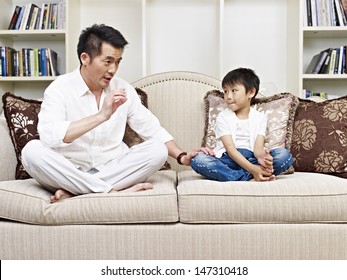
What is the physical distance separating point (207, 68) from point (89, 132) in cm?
165

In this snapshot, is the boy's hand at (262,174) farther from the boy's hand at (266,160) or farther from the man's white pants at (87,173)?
the man's white pants at (87,173)

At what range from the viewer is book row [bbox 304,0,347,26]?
3557mm

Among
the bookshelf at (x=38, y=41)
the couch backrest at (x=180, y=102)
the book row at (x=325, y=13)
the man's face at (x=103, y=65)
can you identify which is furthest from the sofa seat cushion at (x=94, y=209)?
the book row at (x=325, y=13)

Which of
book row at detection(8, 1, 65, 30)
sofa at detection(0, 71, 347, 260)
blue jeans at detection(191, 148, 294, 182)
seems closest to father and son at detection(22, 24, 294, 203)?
blue jeans at detection(191, 148, 294, 182)

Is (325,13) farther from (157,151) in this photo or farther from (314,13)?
(157,151)

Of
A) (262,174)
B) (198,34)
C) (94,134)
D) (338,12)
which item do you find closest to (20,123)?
(94,134)

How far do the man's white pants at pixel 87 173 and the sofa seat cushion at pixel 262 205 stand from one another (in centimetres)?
26

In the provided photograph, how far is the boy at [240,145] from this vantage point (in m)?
2.26

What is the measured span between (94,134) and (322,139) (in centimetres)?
105

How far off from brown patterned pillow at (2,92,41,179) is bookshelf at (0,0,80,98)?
3.37ft

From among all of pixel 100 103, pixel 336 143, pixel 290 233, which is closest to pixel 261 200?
pixel 290 233

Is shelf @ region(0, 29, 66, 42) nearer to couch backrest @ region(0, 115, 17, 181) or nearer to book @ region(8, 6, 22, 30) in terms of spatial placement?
book @ region(8, 6, 22, 30)

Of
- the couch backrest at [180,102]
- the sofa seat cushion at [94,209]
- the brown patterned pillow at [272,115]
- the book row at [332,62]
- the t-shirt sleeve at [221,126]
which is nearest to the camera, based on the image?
the sofa seat cushion at [94,209]

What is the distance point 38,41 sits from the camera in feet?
12.8
